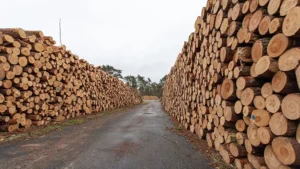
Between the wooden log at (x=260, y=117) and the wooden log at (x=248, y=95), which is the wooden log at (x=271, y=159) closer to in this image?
the wooden log at (x=260, y=117)

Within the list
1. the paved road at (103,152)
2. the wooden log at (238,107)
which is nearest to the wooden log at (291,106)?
the wooden log at (238,107)

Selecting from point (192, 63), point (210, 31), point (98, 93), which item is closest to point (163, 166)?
point (210, 31)

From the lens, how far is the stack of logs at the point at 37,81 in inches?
286

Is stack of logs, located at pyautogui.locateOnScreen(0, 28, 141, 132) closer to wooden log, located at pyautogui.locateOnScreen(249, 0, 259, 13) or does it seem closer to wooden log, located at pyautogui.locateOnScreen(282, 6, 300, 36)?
wooden log, located at pyautogui.locateOnScreen(249, 0, 259, 13)

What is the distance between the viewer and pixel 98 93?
1493 cm

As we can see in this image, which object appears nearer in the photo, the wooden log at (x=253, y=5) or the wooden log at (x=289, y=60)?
the wooden log at (x=289, y=60)

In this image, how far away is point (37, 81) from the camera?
8.57 metres

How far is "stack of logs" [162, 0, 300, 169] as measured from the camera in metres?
2.78

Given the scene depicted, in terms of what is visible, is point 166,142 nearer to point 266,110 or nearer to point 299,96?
point 266,110

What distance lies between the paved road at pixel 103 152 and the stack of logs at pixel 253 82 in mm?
856

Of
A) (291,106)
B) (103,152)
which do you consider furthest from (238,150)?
(103,152)

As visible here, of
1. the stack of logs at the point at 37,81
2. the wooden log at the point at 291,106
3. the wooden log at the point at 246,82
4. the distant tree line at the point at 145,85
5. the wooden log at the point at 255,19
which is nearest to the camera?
the wooden log at the point at 291,106

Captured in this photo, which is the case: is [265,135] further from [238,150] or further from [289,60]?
[289,60]

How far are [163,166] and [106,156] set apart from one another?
1.22 metres
